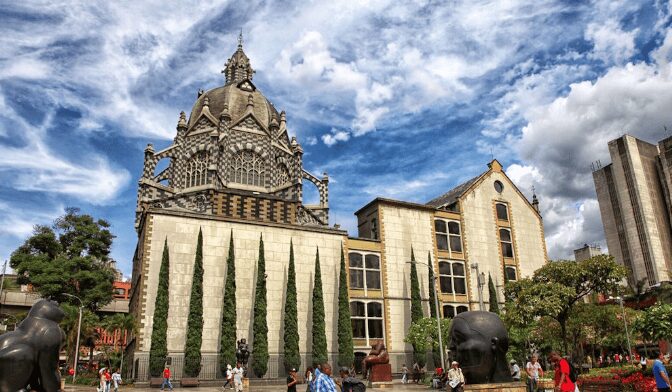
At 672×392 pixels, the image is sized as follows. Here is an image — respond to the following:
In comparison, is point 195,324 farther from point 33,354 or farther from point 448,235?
point 33,354

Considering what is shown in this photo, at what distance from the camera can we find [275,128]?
2554 inches

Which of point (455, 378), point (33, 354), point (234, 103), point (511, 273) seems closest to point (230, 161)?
point (234, 103)

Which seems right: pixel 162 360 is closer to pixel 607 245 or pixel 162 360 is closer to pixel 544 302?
pixel 544 302

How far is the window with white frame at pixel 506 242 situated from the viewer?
178ft

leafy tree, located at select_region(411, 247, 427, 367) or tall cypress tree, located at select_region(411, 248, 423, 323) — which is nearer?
leafy tree, located at select_region(411, 247, 427, 367)

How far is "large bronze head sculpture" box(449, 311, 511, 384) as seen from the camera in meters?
16.1

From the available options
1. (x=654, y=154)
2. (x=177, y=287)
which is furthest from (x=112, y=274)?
A: (x=654, y=154)

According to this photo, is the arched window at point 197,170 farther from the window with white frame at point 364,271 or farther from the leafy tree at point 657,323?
the leafy tree at point 657,323

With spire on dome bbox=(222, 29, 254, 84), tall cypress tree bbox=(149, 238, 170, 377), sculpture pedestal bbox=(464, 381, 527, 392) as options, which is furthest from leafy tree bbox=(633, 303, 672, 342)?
spire on dome bbox=(222, 29, 254, 84)

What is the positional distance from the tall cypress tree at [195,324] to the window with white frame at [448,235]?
23.6m

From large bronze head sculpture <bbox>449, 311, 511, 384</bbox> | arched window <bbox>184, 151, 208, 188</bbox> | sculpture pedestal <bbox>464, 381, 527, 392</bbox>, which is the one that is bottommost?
sculpture pedestal <bbox>464, 381, 527, 392</bbox>

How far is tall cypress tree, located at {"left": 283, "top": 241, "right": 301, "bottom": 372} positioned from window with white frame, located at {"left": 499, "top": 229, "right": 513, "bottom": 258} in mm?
24133

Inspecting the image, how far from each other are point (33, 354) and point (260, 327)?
2959 cm

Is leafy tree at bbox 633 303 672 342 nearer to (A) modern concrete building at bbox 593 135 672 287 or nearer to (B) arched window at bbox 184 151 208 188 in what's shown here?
(B) arched window at bbox 184 151 208 188
